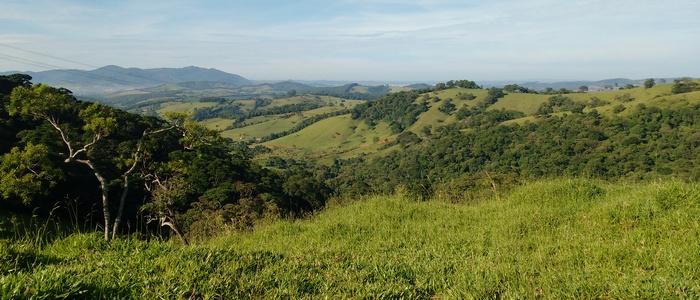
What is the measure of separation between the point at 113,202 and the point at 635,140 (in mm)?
106105

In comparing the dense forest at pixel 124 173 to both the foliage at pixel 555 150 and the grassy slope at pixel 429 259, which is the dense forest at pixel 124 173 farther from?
the foliage at pixel 555 150

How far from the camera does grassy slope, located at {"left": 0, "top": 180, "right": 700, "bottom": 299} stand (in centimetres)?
421

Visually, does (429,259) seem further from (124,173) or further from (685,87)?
(685,87)

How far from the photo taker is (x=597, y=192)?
980 cm

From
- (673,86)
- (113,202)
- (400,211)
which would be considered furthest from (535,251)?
(673,86)

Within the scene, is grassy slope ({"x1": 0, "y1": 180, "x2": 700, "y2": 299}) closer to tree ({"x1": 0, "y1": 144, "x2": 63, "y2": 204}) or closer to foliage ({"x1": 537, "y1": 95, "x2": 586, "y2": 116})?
tree ({"x1": 0, "y1": 144, "x2": 63, "y2": 204})

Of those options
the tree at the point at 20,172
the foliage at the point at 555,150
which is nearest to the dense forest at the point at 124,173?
the tree at the point at 20,172

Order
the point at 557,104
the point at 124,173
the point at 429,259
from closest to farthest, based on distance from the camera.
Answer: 1. the point at 429,259
2. the point at 124,173
3. the point at 557,104

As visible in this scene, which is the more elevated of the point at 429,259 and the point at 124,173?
the point at 429,259

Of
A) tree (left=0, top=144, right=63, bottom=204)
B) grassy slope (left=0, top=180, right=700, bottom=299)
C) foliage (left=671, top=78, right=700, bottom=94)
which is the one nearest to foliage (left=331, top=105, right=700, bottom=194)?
foliage (left=671, top=78, right=700, bottom=94)

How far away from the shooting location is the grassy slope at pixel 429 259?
4215 mm

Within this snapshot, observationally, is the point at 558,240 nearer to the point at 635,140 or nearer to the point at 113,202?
the point at 113,202

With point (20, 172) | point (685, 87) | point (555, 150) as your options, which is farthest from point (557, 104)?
point (20, 172)

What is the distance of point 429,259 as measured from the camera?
20.9 ft
